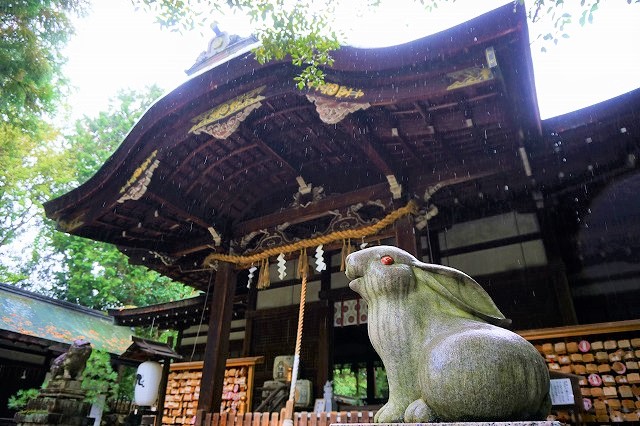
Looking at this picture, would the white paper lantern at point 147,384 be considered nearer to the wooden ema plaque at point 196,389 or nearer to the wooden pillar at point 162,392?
the wooden pillar at point 162,392

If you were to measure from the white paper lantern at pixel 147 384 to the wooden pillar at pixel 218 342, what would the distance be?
164 cm

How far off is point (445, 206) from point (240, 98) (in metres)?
4.03

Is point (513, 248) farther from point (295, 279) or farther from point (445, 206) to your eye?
point (295, 279)

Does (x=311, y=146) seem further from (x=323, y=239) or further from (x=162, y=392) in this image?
(x=162, y=392)

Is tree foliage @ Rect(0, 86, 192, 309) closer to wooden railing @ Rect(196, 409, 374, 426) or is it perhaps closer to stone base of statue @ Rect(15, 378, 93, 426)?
stone base of statue @ Rect(15, 378, 93, 426)

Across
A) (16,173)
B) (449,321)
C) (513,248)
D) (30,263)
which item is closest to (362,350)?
(513,248)

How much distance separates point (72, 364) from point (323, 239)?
18.7 ft

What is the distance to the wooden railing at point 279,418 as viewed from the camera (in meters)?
4.82

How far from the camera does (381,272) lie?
2.71m

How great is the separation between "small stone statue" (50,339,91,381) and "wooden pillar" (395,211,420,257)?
6.79 metres

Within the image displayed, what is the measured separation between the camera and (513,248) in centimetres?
707

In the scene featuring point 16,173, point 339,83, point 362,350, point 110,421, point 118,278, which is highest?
point 16,173

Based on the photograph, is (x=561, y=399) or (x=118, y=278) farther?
(x=118, y=278)

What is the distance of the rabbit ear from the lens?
2578 millimetres
